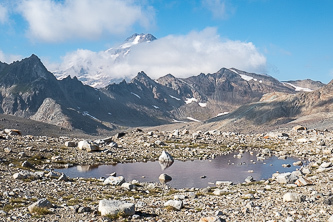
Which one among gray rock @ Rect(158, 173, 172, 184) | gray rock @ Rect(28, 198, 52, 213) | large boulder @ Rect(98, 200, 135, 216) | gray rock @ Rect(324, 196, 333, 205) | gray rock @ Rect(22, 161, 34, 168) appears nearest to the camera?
large boulder @ Rect(98, 200, 135, 216)

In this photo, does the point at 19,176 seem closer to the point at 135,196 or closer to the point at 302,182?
the point at 135,196

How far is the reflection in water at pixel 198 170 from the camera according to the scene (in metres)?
39.4

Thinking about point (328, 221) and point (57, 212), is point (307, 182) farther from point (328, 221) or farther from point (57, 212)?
point (57, 212)

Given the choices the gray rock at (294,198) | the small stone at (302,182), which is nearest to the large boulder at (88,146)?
the small stone at (302,182)

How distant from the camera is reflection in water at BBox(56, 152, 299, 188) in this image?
3941 centimetres

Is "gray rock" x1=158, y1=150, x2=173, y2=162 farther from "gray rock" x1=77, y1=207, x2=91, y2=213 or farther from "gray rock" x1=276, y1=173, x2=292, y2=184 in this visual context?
"gray rock" x1=77, y1=207, x2=91, y2=213

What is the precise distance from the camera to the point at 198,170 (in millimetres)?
45438

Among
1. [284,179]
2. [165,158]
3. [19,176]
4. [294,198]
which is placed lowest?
[294,198]

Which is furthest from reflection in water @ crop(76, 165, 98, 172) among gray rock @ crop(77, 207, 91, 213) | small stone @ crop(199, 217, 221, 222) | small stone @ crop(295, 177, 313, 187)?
small stone @ crop(199, 217, 221, 222)

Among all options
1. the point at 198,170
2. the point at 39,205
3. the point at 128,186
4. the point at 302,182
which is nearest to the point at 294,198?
the point at 302,182

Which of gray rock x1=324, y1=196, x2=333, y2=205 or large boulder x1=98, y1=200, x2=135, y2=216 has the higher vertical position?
gray rock x1=324, y1=196, x2=333, y2=205

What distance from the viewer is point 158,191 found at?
104ft

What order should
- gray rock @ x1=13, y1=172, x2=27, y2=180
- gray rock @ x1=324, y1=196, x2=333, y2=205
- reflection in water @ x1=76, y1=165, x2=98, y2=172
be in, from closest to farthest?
gray rock @ x1=324, y1=196, x2=333, y2=205 < gray rock @ x1=13, y1=172, x2=27, y2=180 < reflection in water @ x1=76, y1=165, x2=98, y2=172

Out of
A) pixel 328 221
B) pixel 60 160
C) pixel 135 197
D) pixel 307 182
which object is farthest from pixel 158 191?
pixel 60 160
